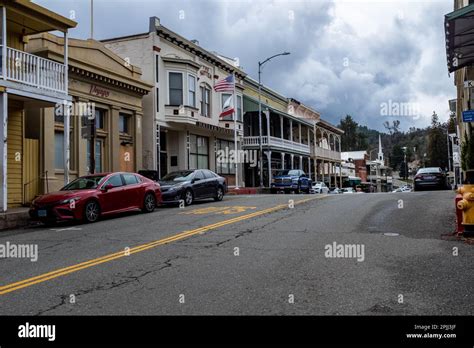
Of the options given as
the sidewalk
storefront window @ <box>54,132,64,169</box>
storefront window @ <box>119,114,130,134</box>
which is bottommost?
the sidewalk

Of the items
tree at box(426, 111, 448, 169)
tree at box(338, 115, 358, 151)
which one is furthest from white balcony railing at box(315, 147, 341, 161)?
tree at box(338, 115, 358, 151)

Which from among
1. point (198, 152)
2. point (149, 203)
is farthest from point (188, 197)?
point (198, 152)

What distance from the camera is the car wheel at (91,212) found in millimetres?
13383

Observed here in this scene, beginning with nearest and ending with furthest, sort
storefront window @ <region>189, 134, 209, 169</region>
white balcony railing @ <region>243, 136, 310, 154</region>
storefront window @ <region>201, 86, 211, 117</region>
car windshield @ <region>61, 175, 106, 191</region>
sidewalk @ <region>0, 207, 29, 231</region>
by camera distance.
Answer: sidewalk @ <region>0, 207, 29, 231</region>
car windshield @ <region>61, 175, 106, 191</region>
storefront window @ <region>189, 134, 209, 169</region>
storefront window @ <region>201, 86, 211, 117</region>
white balcony railing @ <region>243, 136, 310, 154</region>

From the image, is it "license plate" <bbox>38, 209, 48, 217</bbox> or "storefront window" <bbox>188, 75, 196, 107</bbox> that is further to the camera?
"storefront window" <bbox>188, 75, 196, 107</bbox>

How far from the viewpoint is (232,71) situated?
114ft

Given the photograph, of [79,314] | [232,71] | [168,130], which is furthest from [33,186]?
[232,71]

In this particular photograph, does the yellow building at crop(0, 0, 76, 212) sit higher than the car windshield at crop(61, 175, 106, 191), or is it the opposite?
the yellow building at crop(0, 0, 76, 212)

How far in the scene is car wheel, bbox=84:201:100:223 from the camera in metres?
13.4
